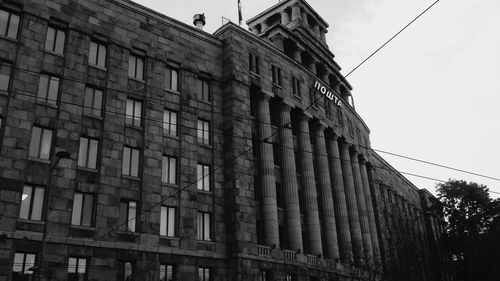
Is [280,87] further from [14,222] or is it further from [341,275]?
[14,222]

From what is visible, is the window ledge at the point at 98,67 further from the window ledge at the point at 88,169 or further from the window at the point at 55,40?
the window ledge at the point at 88,169

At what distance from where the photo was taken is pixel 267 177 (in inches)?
1535

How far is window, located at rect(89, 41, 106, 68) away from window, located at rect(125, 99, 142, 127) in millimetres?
3166

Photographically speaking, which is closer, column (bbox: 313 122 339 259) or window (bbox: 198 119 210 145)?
window (bbox: 198 119 210 145)

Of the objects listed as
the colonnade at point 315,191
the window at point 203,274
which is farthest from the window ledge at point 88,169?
the colonnade at point 315,191

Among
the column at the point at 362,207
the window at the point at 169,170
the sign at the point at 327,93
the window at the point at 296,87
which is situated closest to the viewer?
the window at the point at 169,170

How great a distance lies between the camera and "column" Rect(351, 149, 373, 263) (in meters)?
51.1

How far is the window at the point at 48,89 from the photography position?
29.0m

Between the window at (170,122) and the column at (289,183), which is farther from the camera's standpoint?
the column at (289,183)

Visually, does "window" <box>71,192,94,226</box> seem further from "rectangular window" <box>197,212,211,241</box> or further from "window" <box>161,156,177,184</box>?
"rectangular window" <box>197,212,211,241</box>

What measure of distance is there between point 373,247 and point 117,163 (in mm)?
33220

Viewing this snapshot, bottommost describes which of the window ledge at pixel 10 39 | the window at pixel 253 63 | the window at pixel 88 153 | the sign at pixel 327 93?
the window at pixel 88 153

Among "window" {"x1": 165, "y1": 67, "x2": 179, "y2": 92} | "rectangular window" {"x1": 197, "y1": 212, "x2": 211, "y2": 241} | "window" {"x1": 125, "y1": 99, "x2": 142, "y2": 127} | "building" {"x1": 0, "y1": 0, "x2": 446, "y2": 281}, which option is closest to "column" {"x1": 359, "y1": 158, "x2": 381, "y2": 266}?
"building" {"x1": 0, "y1": 0, "x2": 446, "y2": 281}

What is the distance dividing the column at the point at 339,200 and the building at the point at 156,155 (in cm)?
23
